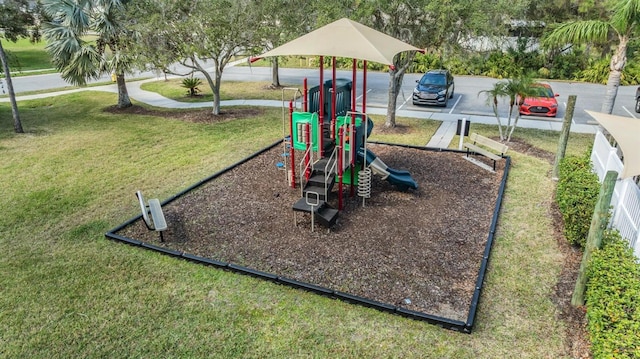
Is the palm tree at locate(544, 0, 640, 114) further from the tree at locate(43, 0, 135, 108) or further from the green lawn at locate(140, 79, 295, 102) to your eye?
the tree at locate(43, 0, 135, 108)

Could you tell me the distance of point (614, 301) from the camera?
5.05m

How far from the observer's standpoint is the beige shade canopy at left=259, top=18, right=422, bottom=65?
8.33m

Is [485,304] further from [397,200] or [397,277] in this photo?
[397,200]

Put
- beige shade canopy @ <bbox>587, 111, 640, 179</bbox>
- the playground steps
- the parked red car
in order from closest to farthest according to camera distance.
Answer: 1. beige shade canopy @ <bbox>587, 111, 640, 179</bbox>
2. the playground steps
3. the parked red car

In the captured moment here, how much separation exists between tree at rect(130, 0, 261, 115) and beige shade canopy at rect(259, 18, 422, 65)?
6.50m

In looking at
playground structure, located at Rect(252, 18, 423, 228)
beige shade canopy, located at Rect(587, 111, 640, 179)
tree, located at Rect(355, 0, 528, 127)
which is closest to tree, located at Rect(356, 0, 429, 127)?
tree, located at Rect(355, 0, 528, 127)

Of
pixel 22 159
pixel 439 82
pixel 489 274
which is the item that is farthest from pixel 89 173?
pixel 439 82

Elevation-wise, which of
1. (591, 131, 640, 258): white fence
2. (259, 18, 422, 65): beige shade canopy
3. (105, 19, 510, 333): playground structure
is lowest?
(105, 19, 510, 333): playground structure

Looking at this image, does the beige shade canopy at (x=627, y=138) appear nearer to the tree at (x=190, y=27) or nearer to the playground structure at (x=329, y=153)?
the playground structure at (x=329, y=153)

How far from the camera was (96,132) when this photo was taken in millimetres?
15570

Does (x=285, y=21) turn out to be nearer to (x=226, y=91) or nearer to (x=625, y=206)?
(x=226, y=91)

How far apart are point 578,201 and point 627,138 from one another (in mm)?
2757

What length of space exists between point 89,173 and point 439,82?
1585cm

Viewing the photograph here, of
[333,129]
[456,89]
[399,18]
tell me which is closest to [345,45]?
[333,129]
